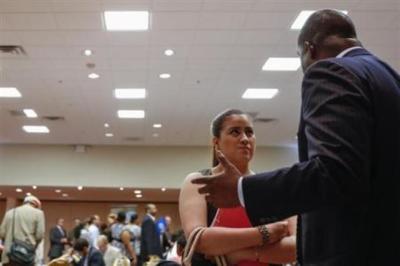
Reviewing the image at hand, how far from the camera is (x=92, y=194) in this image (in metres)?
20.2

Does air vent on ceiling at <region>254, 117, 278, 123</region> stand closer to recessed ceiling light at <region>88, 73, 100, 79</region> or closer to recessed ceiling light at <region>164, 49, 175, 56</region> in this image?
recessed ceiling light at <region>88, 73, 100, 79</region>

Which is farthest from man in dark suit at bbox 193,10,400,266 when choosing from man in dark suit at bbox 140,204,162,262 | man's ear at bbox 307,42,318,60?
man in dark suit at bbox 140,204,162,262

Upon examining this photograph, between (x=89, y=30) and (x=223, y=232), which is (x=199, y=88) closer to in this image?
(x=89, y=30)

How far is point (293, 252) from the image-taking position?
1.60 metres

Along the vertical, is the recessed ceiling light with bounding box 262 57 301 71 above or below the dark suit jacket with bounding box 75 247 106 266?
above

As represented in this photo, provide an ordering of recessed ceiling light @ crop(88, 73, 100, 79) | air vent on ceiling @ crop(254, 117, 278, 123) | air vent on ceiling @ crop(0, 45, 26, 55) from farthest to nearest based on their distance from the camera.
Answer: air vent on ceiling @ crop(254, 117, 278, 123), recessed ceiling light @ crop(88, 73, 100, 79), air vent on ceiling @ crop(0, 45, 26, 55)

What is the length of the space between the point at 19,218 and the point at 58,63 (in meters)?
3.30

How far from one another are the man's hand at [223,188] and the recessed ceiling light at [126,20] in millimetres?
6415

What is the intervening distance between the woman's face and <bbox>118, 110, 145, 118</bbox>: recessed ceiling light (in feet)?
36.2

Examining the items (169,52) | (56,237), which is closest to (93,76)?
(169,52)

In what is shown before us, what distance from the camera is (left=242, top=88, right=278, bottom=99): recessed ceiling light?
1106cm

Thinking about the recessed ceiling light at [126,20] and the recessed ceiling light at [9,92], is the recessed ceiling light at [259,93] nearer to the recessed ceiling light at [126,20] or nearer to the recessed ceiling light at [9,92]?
the recessed ceiling light at [126,20]

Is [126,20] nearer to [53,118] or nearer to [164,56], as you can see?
[164,56]

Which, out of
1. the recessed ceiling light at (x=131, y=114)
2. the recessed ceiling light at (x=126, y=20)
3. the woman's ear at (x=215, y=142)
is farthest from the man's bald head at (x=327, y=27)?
the recessed ceiling light at (x=131, y=114)
